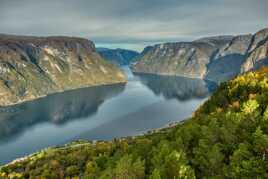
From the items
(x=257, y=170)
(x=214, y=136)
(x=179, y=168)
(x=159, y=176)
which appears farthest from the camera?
(x=214, y=136)

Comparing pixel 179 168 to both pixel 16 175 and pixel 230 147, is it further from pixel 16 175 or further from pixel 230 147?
pixel 16 175

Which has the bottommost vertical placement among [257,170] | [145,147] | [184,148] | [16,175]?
[16,175]

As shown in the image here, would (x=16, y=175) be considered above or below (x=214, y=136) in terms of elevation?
below

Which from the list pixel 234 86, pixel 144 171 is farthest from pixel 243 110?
pixel 234 86

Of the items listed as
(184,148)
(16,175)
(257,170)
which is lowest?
(16,175)

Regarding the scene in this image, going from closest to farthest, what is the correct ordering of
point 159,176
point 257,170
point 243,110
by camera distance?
point 257,170, point 159,176, point 243,110

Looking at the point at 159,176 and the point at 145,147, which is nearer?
the point at 159,176

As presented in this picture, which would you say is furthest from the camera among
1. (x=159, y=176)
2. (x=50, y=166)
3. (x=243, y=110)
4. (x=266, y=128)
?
(x=50, y=166)

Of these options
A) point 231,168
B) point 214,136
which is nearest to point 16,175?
point 214,136

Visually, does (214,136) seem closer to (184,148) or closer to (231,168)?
(184,148)
